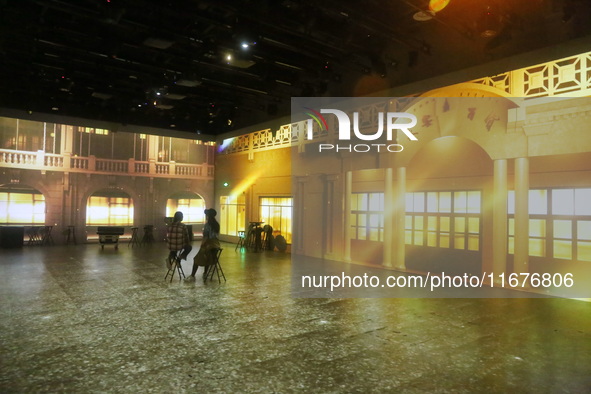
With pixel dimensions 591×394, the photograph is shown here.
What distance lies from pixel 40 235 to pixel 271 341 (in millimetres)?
13514

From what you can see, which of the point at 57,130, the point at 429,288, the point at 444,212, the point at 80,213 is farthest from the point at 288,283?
the point at 57,130

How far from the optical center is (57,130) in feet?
49.2

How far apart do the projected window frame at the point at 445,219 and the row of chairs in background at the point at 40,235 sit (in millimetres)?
12420

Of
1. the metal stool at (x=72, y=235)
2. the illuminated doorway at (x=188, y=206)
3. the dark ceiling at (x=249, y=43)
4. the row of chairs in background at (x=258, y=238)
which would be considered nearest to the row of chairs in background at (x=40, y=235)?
the metal stool at (x=72, y=235)

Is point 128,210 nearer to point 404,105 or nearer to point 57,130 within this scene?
point 57,130

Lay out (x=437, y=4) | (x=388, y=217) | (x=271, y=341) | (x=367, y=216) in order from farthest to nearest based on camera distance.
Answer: (x=367, y=216)
(x=388, y=217)
(x=437, y=4)
(x=271, y=341)

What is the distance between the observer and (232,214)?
16.2 meters

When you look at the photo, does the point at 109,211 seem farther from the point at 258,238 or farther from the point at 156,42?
the point at 156,42

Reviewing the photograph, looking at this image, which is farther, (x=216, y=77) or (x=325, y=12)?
(x=216, y=77)

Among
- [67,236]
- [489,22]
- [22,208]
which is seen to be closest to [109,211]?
[67,236]

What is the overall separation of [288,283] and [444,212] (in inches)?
161

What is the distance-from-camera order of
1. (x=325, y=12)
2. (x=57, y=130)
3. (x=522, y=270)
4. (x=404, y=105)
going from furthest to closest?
(x=57, y=130) < (x=404, y=105) < (x=522, y=270) < (x=325, y=12)

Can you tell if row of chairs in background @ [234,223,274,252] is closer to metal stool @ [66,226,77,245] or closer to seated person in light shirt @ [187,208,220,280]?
seated person in light shirt @ [187,208,220,280]

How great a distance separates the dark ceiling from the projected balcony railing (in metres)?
3.61
